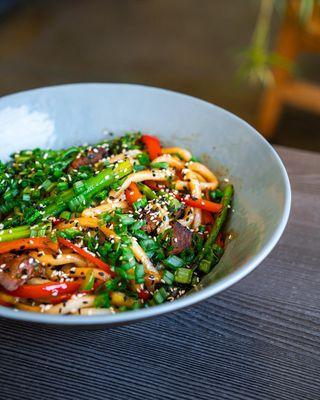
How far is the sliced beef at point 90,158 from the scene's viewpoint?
1486 mm

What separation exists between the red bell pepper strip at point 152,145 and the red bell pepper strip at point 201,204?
0.71ft

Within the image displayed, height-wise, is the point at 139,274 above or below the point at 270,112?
above

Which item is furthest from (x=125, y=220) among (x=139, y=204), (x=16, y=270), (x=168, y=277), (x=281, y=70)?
(x=281, y=70)

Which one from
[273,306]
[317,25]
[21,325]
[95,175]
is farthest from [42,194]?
[317,25]

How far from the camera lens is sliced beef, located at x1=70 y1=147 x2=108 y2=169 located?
1486 mm

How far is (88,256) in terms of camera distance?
1.20 meters

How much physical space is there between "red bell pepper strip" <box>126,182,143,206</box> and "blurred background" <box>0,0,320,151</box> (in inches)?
76.8

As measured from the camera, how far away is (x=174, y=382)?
3.53ft

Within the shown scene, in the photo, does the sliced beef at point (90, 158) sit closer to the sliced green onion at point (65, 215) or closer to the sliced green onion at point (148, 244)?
the sliced green onion at point (65, 215)

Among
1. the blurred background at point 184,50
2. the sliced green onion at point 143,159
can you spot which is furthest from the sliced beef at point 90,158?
the blurred background at point 184,50

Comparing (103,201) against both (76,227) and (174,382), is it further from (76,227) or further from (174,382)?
(174,382)

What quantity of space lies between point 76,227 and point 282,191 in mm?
540

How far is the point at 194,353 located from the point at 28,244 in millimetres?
494

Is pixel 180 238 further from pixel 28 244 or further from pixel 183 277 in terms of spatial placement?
pixel 28 244
